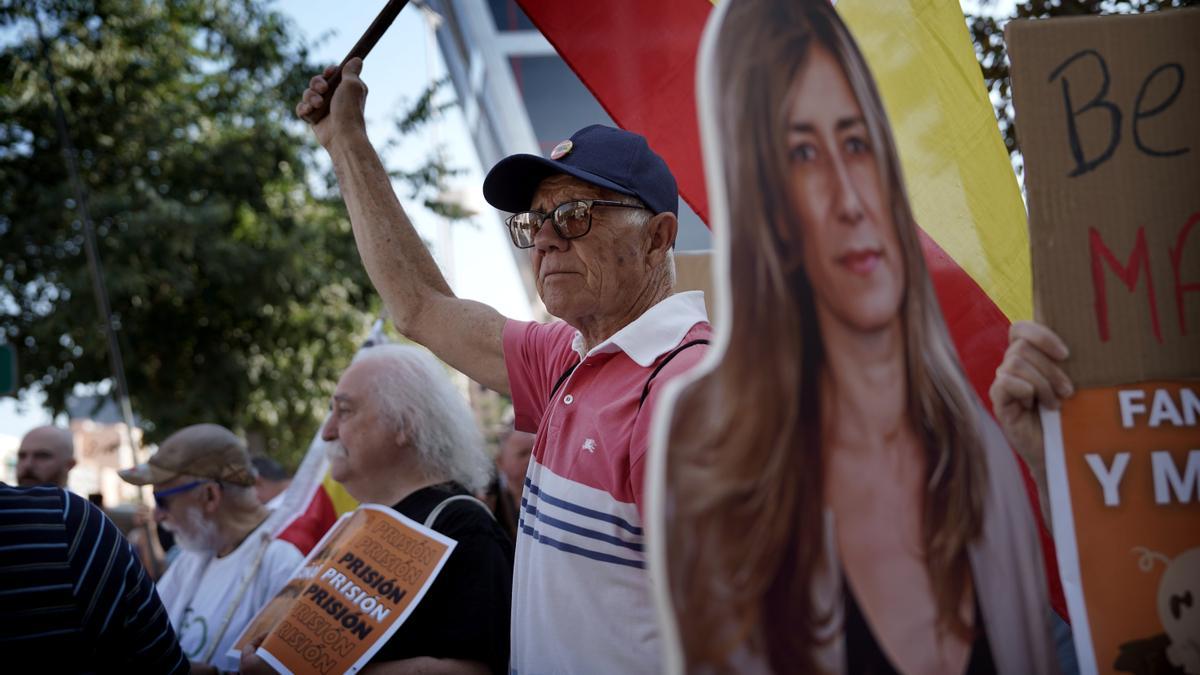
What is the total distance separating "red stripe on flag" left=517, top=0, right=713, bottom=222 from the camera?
2445 mm

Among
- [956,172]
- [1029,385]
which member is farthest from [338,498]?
[1029,385]

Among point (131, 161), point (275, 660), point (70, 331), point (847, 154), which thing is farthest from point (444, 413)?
point (131, 161)

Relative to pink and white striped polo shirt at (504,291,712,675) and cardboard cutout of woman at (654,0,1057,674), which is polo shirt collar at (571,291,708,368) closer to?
pink and white striped polo shirt at (504,291,712,675)

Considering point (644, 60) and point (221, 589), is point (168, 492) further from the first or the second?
point (644, 60)

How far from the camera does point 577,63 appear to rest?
248 cm

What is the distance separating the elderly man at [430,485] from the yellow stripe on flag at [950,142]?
4.23 ft

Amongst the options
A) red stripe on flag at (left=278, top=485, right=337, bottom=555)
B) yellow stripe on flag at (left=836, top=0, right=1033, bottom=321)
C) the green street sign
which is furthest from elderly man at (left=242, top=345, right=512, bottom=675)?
the green street sign

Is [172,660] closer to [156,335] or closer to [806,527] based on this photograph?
[806,527]

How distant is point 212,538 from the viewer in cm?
372

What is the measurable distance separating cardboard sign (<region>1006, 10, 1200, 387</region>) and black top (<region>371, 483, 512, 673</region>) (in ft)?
5.10

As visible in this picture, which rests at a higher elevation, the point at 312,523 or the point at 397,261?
the point at 397,261

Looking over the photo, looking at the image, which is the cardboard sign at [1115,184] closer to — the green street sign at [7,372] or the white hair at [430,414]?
the white hair at [430,414]

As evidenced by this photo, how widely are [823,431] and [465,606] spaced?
5.01 ft

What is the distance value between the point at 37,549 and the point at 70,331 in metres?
8.66
